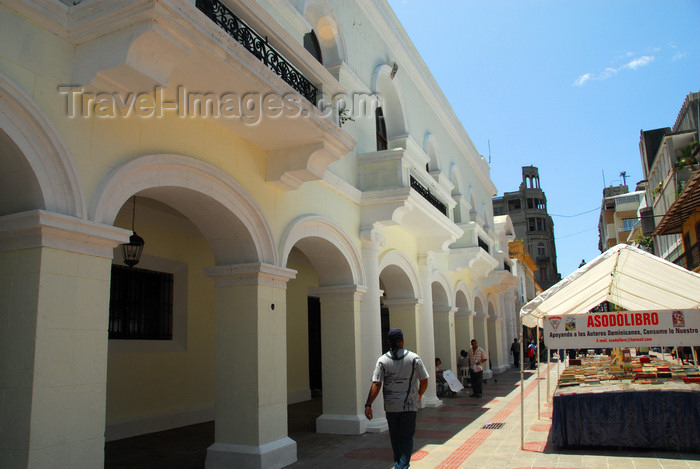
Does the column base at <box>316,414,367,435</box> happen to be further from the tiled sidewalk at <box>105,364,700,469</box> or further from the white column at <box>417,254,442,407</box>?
the white column at <box>417,254,442,407</box>

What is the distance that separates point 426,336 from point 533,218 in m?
62.0

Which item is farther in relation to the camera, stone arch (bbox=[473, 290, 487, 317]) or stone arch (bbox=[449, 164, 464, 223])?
stone arch (bbox=[473, 290, 487, 317])

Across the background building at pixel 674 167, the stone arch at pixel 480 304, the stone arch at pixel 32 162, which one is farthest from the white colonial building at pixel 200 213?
the background building at pixel 674 167

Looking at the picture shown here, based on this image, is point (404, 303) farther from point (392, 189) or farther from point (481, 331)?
point (481, 331)

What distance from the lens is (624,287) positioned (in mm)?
8398

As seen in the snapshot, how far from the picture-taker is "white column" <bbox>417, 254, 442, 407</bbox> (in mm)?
13289

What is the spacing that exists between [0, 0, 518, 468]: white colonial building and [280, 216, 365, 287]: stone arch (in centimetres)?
4

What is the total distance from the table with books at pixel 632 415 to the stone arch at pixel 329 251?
397cm

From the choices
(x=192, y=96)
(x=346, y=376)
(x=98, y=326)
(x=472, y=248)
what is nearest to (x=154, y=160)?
(x=192, y=96)

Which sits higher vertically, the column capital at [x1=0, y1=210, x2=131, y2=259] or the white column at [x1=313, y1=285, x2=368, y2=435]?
the column capital at [x1=0, y1=210, x2=131, y2=259]

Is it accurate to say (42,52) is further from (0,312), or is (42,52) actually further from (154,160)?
(0,312)

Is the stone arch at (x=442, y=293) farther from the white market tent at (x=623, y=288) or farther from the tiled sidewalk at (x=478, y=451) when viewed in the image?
the white market tent at (x=623, y=288)

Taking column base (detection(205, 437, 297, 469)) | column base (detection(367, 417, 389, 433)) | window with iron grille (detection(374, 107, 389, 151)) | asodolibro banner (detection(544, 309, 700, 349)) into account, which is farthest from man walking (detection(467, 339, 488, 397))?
column base (detection(205, 437, 297, 469))

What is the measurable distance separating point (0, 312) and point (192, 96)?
9.54 ft
